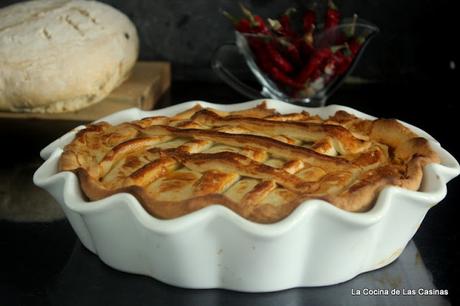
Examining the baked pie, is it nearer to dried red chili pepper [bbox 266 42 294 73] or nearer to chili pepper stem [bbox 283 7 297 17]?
dried red chili pepper [bbox 266 42 294 73]

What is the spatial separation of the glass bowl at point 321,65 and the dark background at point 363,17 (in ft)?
0.50

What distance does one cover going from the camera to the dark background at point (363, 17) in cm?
162

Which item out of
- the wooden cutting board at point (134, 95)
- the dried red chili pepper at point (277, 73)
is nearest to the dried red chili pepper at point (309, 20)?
the dried red chili pepper at point (277, 73)

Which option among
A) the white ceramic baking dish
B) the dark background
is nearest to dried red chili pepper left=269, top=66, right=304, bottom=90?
the dark background

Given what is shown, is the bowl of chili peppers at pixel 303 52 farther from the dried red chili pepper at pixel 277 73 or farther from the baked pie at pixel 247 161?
the baked pie at pixel 247 161

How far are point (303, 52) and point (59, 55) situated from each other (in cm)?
55

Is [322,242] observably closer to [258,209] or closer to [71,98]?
[258,209]

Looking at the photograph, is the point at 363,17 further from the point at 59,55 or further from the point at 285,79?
the point at 59,55

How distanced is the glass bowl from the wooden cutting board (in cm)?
24

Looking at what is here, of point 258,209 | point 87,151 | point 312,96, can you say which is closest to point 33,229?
point 87,151

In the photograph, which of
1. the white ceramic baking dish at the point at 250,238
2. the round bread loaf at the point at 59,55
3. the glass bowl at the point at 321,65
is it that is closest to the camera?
the white ceramic baking dish at the point at 250,238

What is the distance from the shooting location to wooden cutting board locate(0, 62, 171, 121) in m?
1.40

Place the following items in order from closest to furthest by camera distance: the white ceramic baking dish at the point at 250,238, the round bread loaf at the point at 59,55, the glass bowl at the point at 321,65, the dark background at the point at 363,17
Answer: the white ceramic baking dish at the point at 250,238
the round bread loaf at the point at 59,55
the glass bowl at the point at 321,65
the dark background at the point at 363,17

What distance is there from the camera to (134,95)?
1.47 meters
